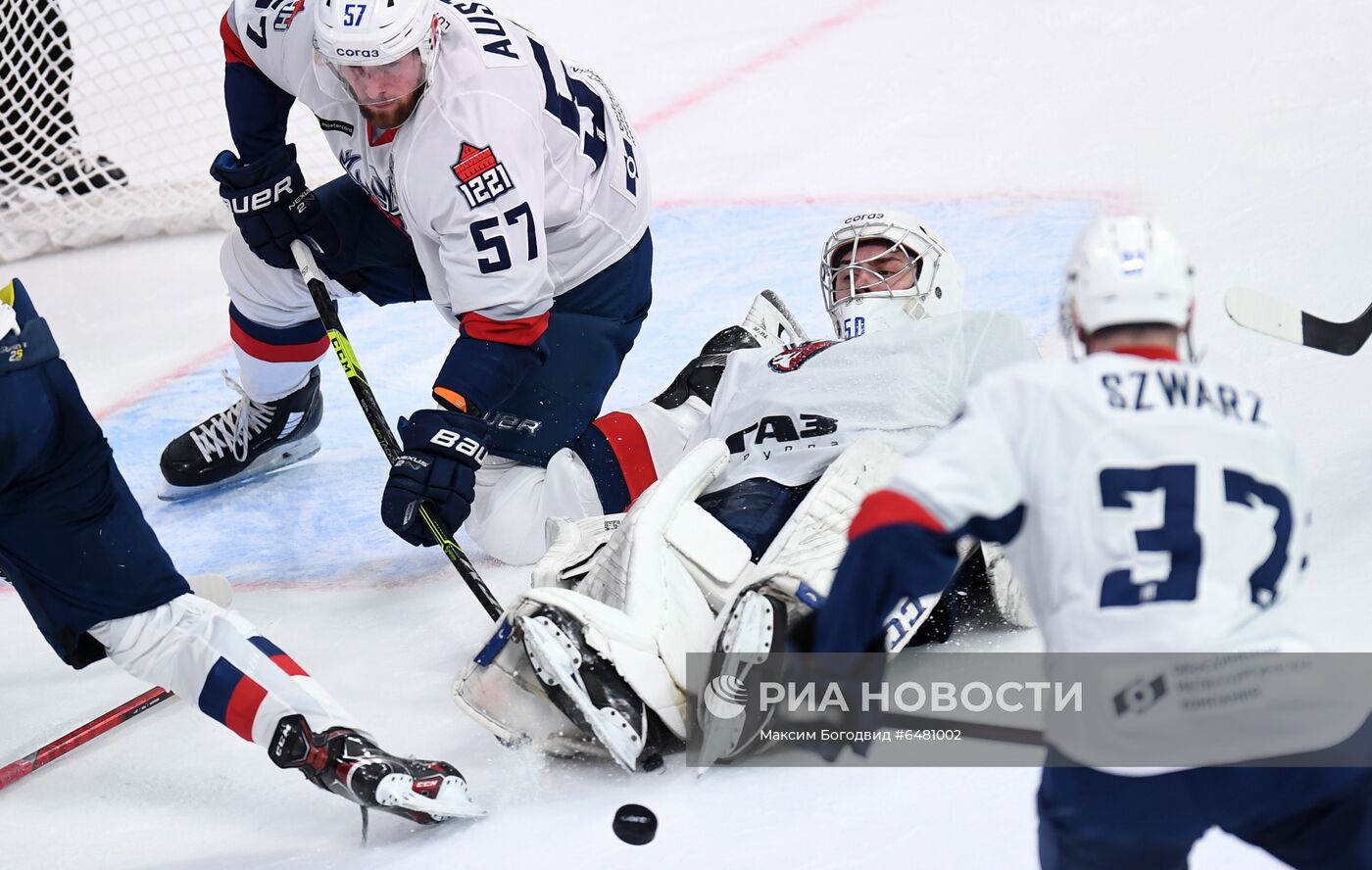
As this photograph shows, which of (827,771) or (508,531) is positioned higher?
(827,771)

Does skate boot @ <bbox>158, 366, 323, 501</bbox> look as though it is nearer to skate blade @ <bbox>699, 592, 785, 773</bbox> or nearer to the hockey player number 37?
skate blade @ <bbox>699, 592, 785, 773</bbox>

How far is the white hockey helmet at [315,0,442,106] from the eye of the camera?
8.24 ft

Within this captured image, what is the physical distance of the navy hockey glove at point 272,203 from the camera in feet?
10.1

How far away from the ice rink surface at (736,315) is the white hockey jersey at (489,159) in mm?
631

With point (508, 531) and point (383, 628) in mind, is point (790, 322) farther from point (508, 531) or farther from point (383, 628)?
point (383, 628)

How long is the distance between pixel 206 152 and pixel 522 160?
114 inches

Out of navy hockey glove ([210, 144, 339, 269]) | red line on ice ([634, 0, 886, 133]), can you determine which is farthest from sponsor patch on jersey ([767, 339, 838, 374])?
red line on ice ([634, 0, 886, 133])

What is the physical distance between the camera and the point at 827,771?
6.99 feet

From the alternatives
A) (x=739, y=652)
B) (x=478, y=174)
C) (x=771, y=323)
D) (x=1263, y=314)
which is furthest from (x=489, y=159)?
(x=1263, y=314)

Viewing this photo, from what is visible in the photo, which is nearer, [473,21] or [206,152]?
[473,21]

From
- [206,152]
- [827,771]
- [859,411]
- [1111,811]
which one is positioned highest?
[1111,811]

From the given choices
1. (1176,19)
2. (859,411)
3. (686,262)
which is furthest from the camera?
(1176,19)

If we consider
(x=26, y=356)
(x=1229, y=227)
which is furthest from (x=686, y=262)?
(x=26, y=356)

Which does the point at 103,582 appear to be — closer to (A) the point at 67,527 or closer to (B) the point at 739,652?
(A) the point at 67,527
